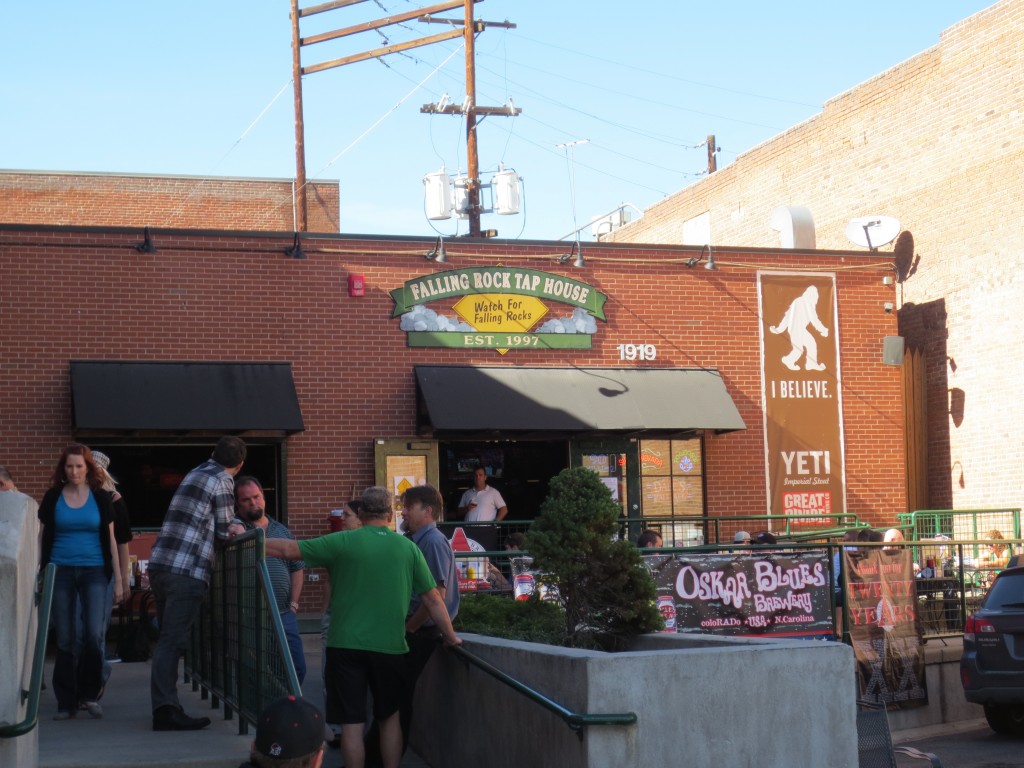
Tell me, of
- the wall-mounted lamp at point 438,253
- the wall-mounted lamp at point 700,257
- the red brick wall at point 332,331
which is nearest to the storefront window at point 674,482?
the red brick wall at point 332,331

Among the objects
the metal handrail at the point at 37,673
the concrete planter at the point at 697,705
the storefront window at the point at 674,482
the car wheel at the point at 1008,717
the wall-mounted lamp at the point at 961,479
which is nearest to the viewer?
the metal handrail at the point at 37,673

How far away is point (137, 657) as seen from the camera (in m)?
13.2

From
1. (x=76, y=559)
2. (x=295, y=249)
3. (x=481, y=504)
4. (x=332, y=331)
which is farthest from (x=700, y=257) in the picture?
(x=76, y=559)

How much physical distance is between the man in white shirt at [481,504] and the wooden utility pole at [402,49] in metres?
8.07

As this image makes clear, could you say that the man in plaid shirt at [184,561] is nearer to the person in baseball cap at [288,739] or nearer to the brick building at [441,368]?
the person in baseball cap at [288,739]

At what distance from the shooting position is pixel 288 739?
3.92 meters

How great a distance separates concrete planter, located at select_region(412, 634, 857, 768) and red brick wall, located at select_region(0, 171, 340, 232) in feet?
87.6

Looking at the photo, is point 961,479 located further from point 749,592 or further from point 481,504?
point 749,592

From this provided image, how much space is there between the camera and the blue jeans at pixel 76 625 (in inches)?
330

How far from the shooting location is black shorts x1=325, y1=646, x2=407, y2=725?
722cm

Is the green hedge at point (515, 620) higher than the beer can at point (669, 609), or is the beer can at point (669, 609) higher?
the green hedge at point (515, 620)

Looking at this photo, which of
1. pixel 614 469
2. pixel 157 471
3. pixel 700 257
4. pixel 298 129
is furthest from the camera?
pixel 298 129

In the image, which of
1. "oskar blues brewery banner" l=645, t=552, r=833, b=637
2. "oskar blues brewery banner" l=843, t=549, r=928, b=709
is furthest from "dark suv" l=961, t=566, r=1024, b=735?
"oskar blues brewery banner" l=645, t=552, r=833, b=637

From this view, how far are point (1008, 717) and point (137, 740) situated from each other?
323 inches
